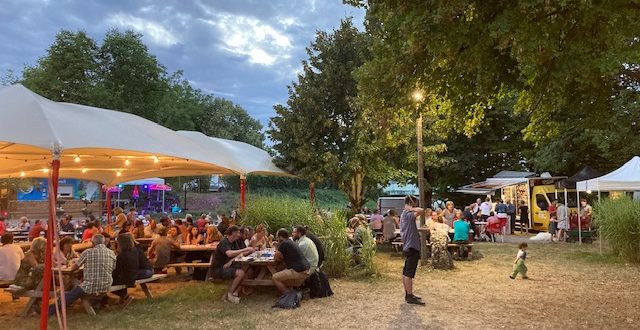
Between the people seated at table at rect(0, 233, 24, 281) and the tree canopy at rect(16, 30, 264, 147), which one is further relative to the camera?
the tree canopy at rect(16, 30, 264, 147)

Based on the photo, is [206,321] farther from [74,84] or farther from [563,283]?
[74,84]

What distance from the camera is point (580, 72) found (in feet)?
18.7

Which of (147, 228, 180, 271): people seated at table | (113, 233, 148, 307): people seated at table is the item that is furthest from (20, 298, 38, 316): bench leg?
(147, 228, 180, 271): people seated at table

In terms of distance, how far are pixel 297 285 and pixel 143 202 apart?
30915 mm

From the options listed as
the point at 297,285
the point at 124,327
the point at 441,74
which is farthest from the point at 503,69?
the point at 124,327

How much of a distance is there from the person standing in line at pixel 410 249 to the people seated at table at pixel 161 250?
4.77 m

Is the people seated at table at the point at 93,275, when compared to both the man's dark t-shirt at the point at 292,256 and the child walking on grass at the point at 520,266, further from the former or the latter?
the child walking on grass at the point at 520,266

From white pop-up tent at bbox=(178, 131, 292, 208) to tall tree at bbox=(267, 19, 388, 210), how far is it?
921 mm

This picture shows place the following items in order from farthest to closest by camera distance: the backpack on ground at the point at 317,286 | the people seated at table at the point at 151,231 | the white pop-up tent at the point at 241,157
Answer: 1. the white pop-up tent at the point at 241,157
2. the people seated at table at the point at 151,231
3. the backpack on ground at the point at 317,286

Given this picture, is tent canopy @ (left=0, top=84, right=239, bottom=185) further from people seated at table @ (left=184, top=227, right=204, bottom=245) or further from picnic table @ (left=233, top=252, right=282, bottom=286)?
picnic table @ (left=233, top=252, right=282, bottom=286)

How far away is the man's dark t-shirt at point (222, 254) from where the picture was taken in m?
8.79

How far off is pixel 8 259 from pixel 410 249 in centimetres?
648

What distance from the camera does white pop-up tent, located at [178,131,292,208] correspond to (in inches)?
528

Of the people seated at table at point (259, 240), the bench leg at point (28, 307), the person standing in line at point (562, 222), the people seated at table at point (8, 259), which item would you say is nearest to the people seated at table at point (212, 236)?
the people seated at table at point (259, 240)
